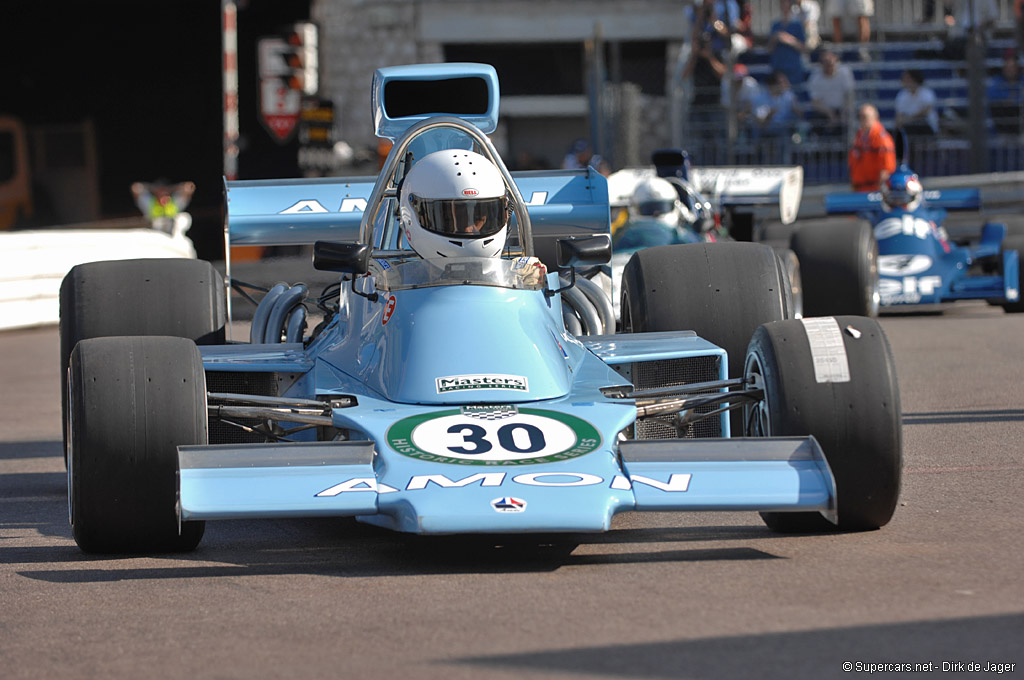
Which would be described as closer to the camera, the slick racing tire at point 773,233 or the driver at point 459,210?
the driver at point 459,210

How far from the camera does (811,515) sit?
5.62m

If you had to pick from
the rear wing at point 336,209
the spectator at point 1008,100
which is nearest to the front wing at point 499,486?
the rear wing at point 336,209

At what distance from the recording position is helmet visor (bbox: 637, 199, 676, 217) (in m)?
13.3

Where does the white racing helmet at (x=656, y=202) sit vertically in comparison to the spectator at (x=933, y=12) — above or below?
below

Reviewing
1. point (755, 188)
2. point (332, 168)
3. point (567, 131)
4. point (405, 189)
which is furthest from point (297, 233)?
point (567, 131)

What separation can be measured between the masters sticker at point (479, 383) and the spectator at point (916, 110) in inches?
676

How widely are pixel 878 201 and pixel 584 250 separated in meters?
9.36

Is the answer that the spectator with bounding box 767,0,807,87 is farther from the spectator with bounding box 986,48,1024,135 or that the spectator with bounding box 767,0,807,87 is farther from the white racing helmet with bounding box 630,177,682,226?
the white racing helmet with bounding box 630,177,682,226

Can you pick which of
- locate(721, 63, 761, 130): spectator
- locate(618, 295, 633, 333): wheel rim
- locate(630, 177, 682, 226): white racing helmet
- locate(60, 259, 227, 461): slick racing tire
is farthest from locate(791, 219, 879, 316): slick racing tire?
locate(721, 63, 761, 130): spectator

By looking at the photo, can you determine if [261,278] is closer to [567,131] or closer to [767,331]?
[567,131]

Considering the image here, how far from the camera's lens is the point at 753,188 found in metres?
15.5

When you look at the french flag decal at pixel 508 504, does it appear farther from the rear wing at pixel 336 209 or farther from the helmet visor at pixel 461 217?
the rear wing at pixel 336 209

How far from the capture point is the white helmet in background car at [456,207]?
6.40 metres

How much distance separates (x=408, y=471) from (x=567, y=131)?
25.4m
